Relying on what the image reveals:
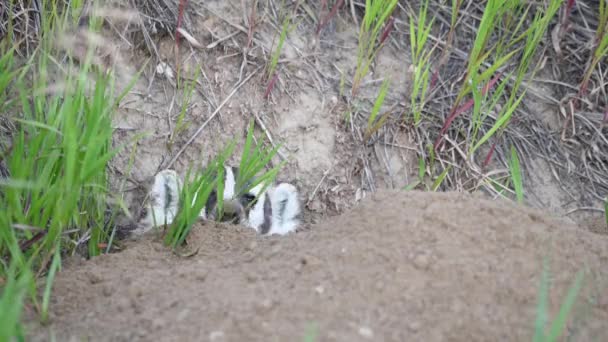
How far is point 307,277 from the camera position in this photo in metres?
1.99

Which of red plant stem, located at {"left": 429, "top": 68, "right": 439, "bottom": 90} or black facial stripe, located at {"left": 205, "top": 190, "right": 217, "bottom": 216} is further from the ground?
red plant stem, located at {"left": 429, "top": 68, "right": 439, "bottom": 90}

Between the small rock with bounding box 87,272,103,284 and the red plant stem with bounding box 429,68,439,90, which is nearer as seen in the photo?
the small rock with bounding box 87,272,103,284

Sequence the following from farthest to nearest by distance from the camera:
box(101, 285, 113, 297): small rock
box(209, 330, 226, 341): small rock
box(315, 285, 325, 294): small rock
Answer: box(101, 285, 113, 297): small rock < box(315, 285, 325, 294): small rock < box(209, 330, 226, 341): small rock

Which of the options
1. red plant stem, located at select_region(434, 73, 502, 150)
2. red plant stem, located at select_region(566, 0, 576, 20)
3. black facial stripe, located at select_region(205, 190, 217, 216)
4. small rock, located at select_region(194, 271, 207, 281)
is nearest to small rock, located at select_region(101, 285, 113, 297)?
small rock, located at select_region(194, 271, 207, 281)

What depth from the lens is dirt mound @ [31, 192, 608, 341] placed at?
1.79 m

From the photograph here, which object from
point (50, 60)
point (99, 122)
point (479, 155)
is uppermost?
point (50, 60)

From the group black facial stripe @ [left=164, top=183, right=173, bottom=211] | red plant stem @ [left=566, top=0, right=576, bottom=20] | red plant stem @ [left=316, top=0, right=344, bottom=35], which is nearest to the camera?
black facial stripe @ [left=164, top=183, right=173, bottom=211]

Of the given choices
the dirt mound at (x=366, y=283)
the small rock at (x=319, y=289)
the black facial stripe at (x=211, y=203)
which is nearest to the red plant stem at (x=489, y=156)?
the dirt mound at (x=366, y=283)

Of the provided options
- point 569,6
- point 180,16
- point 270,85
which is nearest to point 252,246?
point 270,85

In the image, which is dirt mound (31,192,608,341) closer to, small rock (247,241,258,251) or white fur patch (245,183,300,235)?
small rock (247,241,258,251)

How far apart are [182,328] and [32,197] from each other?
34.0 inches

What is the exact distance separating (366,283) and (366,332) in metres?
0.22

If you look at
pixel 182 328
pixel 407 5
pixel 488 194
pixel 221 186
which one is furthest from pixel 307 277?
pixel 407 5

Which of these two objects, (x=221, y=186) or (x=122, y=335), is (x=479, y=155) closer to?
(x=221, y=186)
